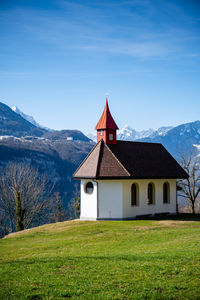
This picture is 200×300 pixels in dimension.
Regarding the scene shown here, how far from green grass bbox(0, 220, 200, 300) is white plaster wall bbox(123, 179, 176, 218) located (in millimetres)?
7780

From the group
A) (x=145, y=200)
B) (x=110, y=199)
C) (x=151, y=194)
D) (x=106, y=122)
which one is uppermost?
(x=106, y=122)

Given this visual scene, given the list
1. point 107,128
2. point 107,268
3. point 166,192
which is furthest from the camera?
point 166,192

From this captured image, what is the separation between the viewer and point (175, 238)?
20047 mm

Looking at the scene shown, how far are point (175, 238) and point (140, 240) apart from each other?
1.98 metres

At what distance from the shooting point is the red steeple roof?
1294 inches

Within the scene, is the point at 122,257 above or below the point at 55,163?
below

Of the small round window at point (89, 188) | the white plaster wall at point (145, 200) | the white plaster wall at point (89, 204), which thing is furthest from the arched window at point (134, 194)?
the small round window at point (89, 188)

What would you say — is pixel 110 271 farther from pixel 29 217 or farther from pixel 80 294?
pixel 29 217

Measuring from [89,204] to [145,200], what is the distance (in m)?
5.16

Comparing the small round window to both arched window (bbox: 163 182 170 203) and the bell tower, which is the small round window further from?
arched window (bbox: 163 182 170 203)

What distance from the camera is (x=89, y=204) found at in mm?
30422

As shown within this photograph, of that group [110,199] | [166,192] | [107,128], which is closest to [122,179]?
[110,199]

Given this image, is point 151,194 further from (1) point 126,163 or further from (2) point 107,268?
(2) point 107,268

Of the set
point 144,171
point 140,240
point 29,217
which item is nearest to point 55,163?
point 29,217
